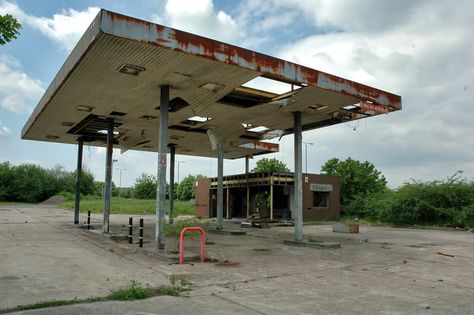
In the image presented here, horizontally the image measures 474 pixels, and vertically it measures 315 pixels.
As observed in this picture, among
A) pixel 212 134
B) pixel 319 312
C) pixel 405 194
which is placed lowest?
pixel 319 312

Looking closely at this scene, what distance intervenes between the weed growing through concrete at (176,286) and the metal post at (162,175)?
12.3 ft

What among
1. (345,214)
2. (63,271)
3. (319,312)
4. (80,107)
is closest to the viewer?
(319,312)

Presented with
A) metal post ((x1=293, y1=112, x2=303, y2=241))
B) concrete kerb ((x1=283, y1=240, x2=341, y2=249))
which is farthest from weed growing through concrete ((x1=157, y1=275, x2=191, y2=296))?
metal post ((x1=293, y1=112, x2=303, y2=241))

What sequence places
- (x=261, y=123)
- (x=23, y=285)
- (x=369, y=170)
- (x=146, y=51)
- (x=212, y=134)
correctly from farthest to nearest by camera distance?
(x=369, y=170) → (x=212, y=134) → (x=261, y=123) → (x=146, y=51) → (x=23, y=285)

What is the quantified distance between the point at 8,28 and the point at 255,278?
21.2ft

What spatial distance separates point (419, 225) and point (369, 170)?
19.2m

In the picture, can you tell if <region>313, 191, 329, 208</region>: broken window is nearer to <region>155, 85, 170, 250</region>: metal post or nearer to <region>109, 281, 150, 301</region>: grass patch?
<region>155, 85, 170, 250</region>: metal post

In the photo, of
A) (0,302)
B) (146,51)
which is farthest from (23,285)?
(146,51)

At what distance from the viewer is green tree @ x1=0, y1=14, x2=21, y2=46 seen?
5.38 metres

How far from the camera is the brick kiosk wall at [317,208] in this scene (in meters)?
33.4

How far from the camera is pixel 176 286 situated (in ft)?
25.8

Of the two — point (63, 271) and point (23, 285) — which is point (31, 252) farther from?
point (23, 285)

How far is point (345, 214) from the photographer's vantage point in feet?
128

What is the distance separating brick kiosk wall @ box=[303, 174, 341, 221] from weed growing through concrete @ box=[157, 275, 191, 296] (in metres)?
25.3
